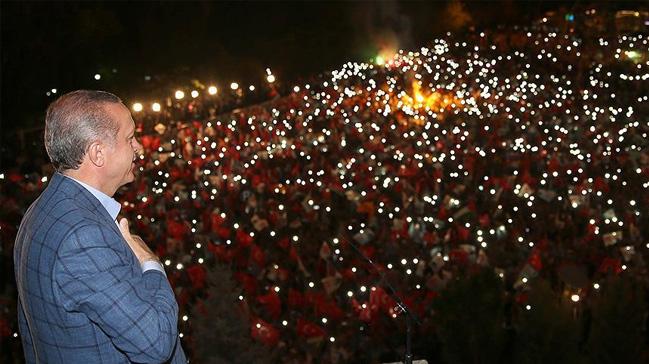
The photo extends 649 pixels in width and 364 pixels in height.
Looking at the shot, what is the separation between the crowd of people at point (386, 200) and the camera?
740 centimetres

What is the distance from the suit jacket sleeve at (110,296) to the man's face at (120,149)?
0.21 m

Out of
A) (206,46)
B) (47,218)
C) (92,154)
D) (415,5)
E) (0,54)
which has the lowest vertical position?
(47,218)

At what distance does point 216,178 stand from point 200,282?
4.14 m

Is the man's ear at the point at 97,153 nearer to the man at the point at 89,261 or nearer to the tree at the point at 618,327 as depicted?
the man at the point at 89,261

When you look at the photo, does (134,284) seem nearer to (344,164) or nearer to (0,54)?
(344,164)

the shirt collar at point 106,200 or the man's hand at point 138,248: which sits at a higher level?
the shirt collar at point 106,200

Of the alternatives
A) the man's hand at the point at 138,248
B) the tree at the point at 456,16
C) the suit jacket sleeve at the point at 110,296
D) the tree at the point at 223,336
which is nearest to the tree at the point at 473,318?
the tree at the point at 223,336

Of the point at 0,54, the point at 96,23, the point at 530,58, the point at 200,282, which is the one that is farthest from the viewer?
the point at 530,58

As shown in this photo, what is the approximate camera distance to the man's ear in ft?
6.44

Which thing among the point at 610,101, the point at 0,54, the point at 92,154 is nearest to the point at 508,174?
the point at 610,101

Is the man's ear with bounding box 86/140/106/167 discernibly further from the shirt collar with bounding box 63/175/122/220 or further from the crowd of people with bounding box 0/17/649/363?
the crowd of people with bounding box 0/17/649/363

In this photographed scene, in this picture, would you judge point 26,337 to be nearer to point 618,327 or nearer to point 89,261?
point 89,261

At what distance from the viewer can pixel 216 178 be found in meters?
11.7

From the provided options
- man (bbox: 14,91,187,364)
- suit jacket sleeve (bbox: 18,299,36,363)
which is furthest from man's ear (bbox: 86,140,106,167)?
suit jacket sleeve (bbox: 18,299,36,363)
